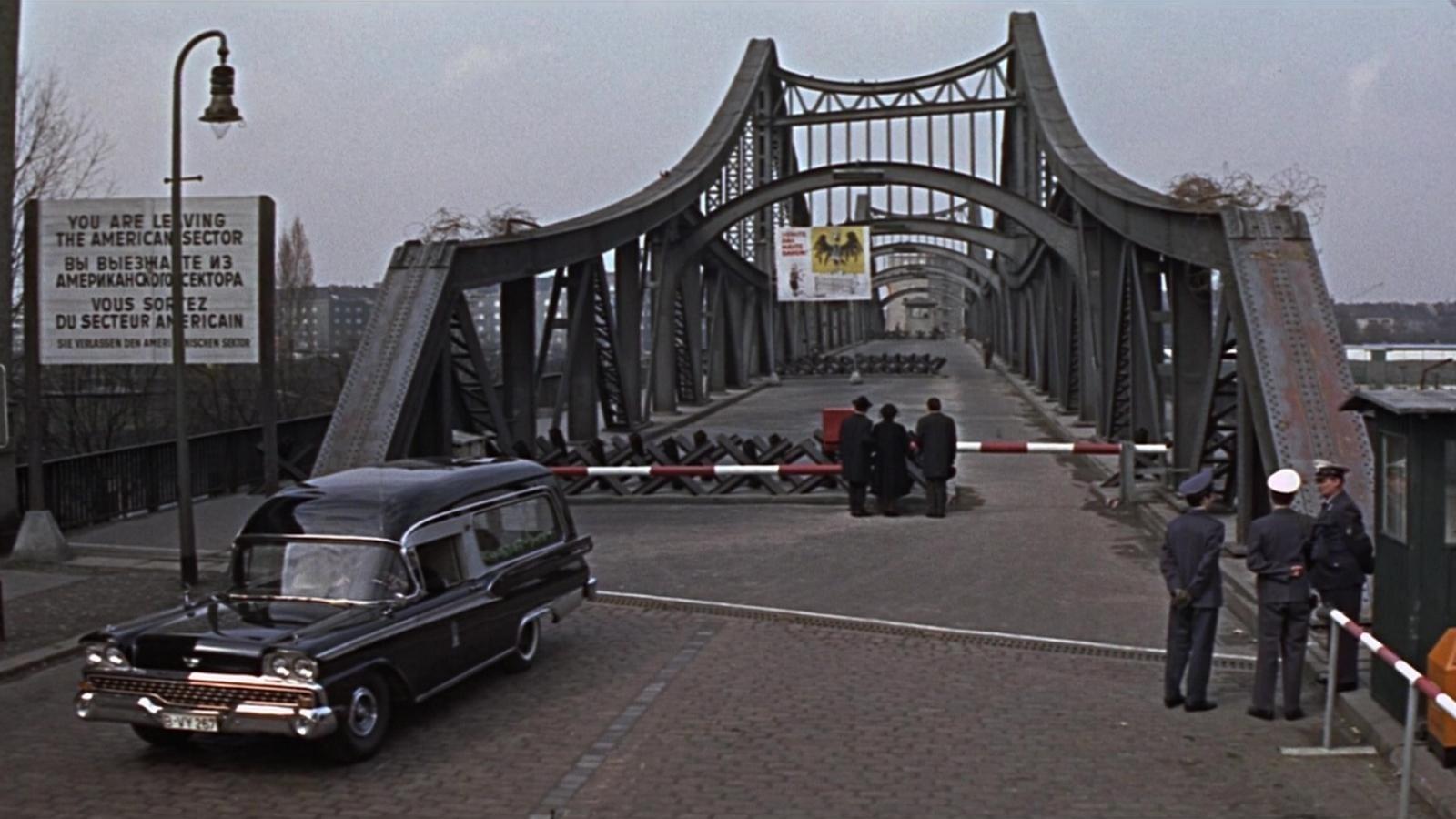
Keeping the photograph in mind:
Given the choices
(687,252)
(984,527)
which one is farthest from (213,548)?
(687,252)

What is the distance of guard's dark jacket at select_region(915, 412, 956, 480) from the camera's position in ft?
58.4

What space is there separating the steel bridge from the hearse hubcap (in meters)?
7.65

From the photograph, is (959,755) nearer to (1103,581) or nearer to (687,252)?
(1103,581)

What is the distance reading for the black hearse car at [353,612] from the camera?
7.79m

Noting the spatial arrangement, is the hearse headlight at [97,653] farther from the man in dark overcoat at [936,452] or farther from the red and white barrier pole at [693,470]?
the red and white barrier pole at [693,470]

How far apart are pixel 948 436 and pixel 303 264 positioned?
4995 cm

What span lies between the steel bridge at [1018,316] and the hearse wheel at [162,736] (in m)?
7.41

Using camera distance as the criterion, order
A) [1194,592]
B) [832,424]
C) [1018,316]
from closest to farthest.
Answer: [1194,592], [832,424], [1018,316]

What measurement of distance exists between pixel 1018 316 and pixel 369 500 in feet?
179

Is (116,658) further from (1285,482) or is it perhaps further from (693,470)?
(693,470)

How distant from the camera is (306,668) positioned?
7.73 m

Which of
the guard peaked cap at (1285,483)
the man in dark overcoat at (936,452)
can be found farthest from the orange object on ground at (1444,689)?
the man in dark overcoat at (936,452)

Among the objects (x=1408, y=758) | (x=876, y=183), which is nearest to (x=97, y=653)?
(x=1408, y=758)

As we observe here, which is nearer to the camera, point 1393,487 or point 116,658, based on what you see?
point 116,658
